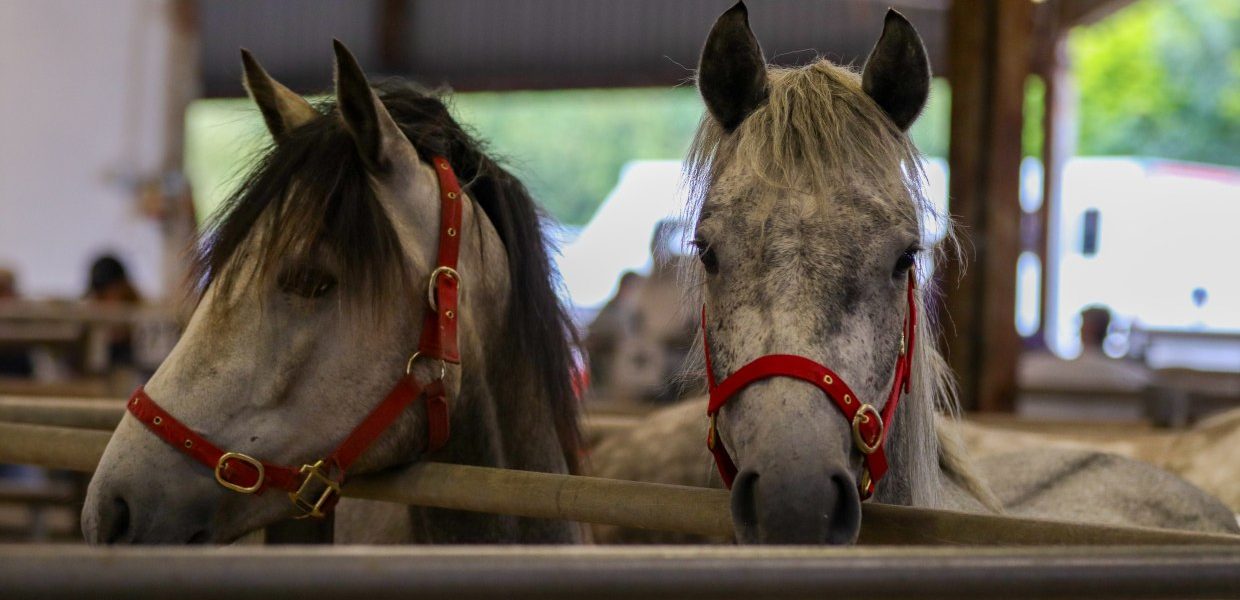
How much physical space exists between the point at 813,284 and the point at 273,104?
97 centimetres

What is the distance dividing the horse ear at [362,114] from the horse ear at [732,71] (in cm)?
47

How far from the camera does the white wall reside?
1085 cm

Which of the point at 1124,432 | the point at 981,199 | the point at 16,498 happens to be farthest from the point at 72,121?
the point at 1124,432

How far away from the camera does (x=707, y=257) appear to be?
5.12 ft

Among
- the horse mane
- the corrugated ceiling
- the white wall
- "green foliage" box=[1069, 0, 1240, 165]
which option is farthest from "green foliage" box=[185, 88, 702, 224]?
the horse mane

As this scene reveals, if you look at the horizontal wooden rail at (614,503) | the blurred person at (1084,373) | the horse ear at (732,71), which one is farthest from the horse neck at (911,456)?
the blurred person at (1084,373)

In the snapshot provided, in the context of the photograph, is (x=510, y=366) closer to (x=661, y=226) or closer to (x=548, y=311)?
(x=548, y=311)

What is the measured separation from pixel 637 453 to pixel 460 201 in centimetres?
167

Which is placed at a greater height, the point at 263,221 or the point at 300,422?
the point at 263,221

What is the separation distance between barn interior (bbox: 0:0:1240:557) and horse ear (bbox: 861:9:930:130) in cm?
14

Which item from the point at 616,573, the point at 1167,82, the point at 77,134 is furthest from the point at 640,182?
the point at 1167,82

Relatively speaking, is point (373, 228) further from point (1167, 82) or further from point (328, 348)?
point (1167, 82)

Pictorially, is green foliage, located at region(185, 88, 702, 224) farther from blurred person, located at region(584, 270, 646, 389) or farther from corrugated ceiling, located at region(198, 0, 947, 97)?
blurred person, located at region(584, 270, 646, 389)

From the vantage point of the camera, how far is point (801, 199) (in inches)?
58.5
